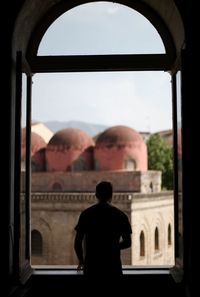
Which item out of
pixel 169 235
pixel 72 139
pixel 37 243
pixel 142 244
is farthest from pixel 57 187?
pixel 169 235

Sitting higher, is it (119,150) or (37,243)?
(119,150)

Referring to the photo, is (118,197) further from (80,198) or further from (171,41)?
(171,41)

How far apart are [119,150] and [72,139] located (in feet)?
10.0

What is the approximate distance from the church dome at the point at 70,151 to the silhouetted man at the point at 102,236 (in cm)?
2527

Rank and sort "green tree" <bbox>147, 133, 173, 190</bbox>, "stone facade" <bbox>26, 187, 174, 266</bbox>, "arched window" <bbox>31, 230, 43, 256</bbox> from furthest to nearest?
1. "green tree" <bbox>147, 133, 173, 190</bbox>
2. "arched window" <bbox>31, 230, 43, 256</bbox>
3. "stone facade" <bbox>26, 187, 174, 266</bbox>

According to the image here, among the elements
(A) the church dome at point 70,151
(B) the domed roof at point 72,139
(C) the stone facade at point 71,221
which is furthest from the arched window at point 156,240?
(B) the domed roof at point 72,139

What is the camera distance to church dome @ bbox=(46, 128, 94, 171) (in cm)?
2881

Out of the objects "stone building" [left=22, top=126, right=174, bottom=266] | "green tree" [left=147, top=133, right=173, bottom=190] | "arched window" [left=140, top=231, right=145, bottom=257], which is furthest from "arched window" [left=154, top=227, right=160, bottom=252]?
"green tree" [left=147, top=133, right=173, bottom=190]

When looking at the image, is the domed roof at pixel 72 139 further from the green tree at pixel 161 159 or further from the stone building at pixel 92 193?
the green tree at pixel 161 159

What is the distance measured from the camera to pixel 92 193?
1072 inches

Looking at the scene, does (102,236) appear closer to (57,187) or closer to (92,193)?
(92,193)

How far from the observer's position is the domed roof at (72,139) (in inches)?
1134

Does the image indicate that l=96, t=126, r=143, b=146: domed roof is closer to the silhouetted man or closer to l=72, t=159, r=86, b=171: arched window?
l=72, t=159, r=86, b=171: arched window

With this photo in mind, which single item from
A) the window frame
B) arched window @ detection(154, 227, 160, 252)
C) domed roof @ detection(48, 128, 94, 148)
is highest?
domed roof @ detection(48, 128, 94, 148)
